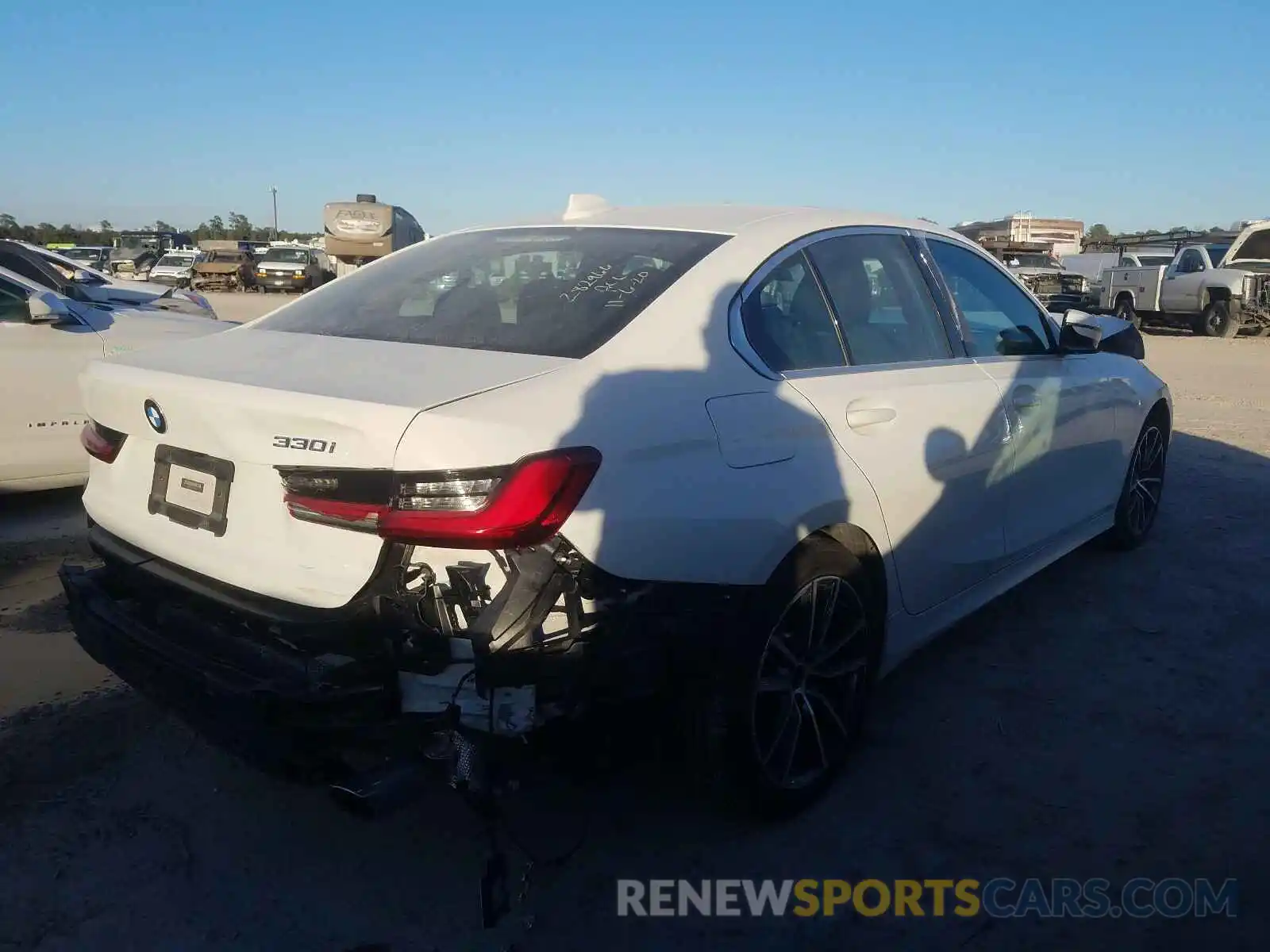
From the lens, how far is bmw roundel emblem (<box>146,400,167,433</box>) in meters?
2.50

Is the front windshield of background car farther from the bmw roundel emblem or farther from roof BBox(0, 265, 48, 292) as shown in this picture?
the bmw roundel emblem

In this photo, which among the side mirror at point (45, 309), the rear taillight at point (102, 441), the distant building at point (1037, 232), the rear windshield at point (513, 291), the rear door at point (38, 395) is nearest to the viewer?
the rear windshield at point (513, 291)

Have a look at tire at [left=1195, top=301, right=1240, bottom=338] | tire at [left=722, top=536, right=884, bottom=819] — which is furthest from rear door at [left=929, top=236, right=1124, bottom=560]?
tire at [left=1195, top=301, right=1240, bottom=338]

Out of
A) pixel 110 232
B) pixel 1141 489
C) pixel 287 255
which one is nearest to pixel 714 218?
pixel 1141 489

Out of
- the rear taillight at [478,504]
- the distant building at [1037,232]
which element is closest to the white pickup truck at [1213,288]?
the distant building at [1037,232]

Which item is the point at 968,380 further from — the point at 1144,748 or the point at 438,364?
the point at 438,364

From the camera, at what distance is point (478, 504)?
2061mm

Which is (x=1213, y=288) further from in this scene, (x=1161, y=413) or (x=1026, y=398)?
(x=1026, y=398)

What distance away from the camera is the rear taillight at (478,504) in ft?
6.74

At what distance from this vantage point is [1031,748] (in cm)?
328

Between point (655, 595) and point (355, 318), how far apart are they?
1.34 metres

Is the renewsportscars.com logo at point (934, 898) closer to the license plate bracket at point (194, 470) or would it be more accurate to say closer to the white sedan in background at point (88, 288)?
the license plate bracket at point (194, 470)

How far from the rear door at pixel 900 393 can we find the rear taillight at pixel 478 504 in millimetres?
895

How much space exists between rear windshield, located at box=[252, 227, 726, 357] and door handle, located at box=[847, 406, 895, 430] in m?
0.63
